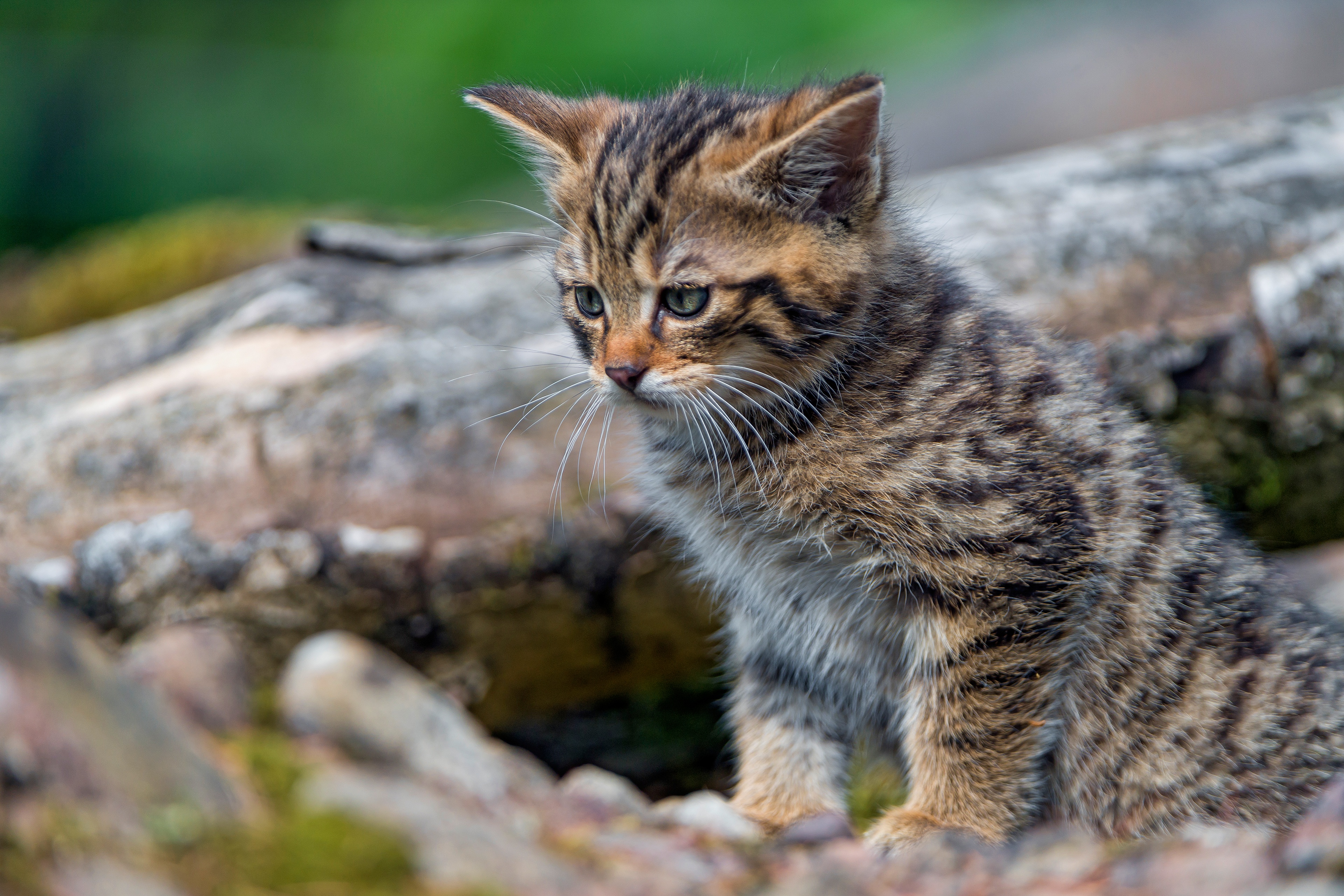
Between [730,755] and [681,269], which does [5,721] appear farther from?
[730,755]

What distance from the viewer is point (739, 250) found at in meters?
2.82

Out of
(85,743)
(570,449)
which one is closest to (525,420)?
(570,449)

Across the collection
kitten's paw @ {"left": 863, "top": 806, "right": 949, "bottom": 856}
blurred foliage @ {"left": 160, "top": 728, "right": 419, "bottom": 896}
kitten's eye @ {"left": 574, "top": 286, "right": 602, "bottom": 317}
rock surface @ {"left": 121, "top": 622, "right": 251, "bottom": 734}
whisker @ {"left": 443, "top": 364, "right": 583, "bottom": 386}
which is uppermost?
kitten's eye @ {"left": 574, "top": 286, "right": 602, "bottom": 317}

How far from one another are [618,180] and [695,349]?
1.85 feet

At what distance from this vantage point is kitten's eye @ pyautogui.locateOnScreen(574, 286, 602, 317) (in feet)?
10.1

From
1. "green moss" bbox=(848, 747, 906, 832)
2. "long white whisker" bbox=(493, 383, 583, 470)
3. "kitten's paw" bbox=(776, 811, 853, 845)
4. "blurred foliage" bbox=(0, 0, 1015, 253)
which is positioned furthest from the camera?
"blurred foliage" bbox=(0, 0, 1015, 253)

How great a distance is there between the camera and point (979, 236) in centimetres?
435

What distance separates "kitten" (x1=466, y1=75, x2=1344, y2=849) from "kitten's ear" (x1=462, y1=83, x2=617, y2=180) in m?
0.23

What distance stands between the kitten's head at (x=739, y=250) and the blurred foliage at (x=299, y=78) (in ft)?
19.8

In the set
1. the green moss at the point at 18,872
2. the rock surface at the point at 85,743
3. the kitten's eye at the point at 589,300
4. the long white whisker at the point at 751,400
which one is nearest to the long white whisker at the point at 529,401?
the kitten's eye at the point at 589,300

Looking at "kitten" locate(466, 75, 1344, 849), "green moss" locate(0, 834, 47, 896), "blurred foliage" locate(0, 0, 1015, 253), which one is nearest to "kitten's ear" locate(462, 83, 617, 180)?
"kitten" locate(466, 75, 1344, 849)

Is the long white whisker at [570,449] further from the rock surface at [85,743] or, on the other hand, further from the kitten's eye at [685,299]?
the rock surface at [85,743]

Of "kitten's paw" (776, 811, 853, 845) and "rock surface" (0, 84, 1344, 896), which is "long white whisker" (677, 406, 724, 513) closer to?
"rock surface" (0, 84, 1344, 896)

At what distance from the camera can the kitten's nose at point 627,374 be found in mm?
2785
